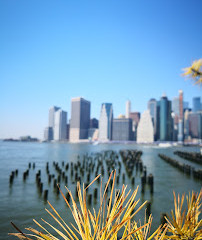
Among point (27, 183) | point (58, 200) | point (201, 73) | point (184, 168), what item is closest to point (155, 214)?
point (58, 200)

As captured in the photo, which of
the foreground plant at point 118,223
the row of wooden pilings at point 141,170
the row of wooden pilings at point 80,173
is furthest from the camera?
the row of wooden pilings at point 80,173

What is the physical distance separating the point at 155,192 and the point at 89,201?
7202 mm

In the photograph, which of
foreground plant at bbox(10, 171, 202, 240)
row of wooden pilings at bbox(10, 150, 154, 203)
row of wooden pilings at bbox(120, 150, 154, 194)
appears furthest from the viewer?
row of wooden pilings at bbox(10, 150, 154, 203)

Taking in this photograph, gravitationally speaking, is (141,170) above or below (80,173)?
above

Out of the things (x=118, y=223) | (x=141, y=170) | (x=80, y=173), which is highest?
(x=118, y=223)

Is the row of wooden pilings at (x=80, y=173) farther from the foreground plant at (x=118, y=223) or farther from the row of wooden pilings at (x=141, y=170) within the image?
the foreground plant at (x=118, y=223)

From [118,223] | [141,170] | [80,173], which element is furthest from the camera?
[141,170]

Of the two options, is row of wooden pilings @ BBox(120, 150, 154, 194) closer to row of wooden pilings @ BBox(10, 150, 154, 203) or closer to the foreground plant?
row of wooden pilings @ BBox(10, 150, 154, 203)

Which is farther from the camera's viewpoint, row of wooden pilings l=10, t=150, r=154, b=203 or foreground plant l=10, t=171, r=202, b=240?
row of wooden pilings l=10, t=150, r=154, b=203

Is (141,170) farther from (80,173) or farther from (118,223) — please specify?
(118,223)

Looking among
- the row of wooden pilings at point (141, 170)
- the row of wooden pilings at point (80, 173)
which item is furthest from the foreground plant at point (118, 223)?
the row of wooden pilings at point (141, 170)

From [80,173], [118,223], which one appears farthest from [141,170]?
[118,223]

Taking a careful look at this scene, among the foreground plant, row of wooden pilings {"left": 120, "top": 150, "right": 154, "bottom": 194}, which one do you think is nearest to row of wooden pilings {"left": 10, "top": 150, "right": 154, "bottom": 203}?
row of wooden pilings {"left": 120, "top": 150, "right": 154, "bottom": 194}

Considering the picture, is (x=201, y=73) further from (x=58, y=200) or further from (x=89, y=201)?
(x=58, y=200)
